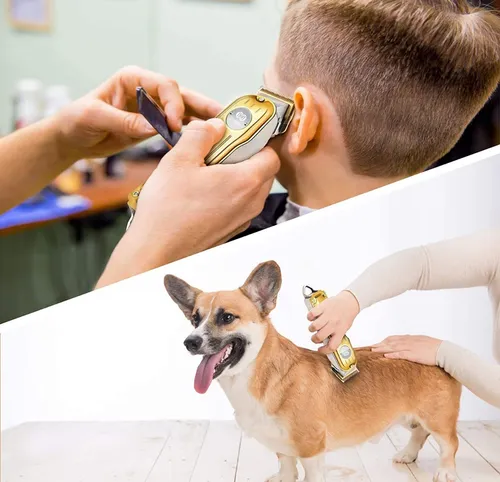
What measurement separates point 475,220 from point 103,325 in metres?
0.27

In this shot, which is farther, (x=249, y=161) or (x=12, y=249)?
(x=12, y=249)

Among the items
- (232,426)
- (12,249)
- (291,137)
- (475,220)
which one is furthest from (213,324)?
(12,249)

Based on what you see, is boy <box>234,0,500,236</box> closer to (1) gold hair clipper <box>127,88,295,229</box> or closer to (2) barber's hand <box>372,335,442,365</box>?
(1) gold hair clipper <box>127,88,295,229</box>

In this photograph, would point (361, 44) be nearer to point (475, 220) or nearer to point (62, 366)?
point (475, 220)

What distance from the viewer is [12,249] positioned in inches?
76.4

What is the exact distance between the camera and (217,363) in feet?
1.50

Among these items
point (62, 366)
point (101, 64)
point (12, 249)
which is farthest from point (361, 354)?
point (101, 64)

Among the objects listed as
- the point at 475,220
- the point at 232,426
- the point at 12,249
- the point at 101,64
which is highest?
the point at 475,220

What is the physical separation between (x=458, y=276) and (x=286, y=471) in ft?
0.61

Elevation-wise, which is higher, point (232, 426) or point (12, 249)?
point (232, 426)

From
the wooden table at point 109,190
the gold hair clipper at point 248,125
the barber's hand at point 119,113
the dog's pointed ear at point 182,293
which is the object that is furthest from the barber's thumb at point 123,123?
the wooden table at point 109,190

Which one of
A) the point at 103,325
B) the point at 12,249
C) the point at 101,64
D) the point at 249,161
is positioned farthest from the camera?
the point at 101,64

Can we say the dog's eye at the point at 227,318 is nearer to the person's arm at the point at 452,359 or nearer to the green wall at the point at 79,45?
the person's arm at the point at 452,359

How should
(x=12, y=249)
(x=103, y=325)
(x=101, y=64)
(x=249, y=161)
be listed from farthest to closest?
(x=101, y=64) → (x=12, y=249) → (x=249, y=161) → (x=103, y=325)
